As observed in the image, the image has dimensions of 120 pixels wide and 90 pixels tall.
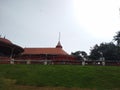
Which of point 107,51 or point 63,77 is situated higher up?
point 107,51

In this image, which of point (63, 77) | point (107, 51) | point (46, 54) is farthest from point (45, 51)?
point (63, 77)

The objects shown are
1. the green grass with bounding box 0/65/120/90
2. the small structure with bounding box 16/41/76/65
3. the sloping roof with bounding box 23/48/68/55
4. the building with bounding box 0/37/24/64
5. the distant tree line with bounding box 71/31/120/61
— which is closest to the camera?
the green grass with bounding box 0/65/120/90

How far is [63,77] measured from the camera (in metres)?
24.2

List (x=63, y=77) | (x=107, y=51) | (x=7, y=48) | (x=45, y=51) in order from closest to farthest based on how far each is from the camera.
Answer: (x=63, y=77) → (x=7, y=48) → (x=45, y=51) → (x=107, y=51)

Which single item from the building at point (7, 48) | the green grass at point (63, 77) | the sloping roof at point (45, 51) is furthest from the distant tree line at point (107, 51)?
the green grass at point (63, 77)

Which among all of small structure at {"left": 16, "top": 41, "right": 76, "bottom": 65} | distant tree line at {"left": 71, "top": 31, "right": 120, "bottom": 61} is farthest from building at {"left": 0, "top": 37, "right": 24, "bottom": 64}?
distant tree line at {"left": 71, "top": 31, "right": 120, "bottom": 61}

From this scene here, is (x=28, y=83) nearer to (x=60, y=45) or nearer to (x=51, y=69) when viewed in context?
(x=51, y=69)

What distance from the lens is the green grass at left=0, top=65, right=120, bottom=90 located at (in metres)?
21.8

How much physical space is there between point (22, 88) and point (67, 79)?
436 cm

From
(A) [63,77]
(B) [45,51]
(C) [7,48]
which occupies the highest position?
(B) [45,51]

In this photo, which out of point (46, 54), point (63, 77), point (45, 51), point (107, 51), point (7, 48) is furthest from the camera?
point (107, 51)

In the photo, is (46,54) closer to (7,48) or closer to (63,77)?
(7,48)

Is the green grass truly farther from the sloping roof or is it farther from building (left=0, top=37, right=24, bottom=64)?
the sloping roof

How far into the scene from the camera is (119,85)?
21688 millimetres
